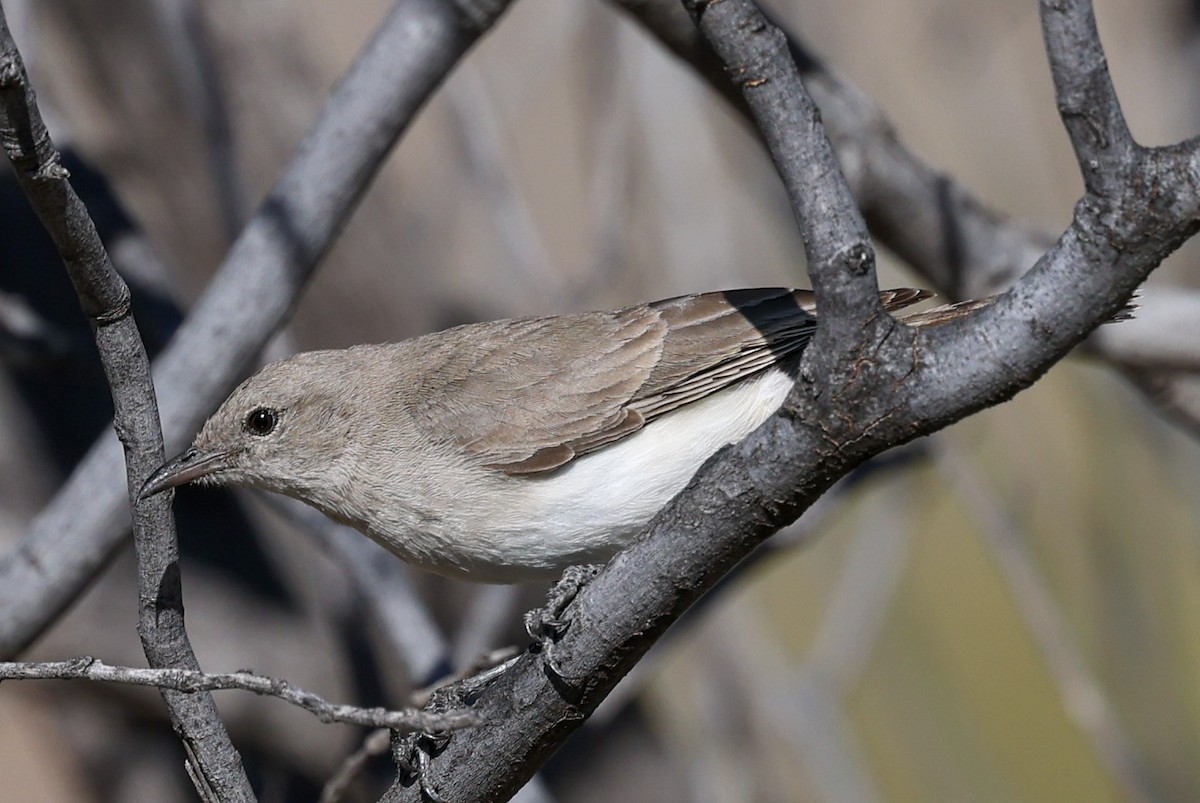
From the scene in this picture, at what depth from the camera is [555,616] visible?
2738 millimetres

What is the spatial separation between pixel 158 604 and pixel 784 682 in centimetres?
416

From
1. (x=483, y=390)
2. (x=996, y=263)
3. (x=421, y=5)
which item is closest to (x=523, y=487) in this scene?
(x=483, y=390)

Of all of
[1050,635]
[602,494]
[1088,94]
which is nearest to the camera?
[1088,94]

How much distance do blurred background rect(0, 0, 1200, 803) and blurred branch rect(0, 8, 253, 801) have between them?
7.67 ft

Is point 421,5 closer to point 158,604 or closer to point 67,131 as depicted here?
point 67,131

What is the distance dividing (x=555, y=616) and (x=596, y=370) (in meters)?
1.25

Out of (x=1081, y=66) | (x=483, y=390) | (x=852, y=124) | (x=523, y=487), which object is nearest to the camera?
(x=1081, y=66)

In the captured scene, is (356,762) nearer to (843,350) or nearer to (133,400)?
(133,400)

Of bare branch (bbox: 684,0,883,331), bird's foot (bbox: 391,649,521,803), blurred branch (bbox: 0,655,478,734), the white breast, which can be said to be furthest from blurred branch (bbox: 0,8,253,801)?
bare branch (bbox: 684,0,883,331)

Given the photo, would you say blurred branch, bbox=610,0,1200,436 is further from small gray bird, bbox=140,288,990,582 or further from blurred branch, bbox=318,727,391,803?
blurred branch, bbox=318,727,391,803

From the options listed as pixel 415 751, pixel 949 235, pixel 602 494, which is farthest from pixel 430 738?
pixel 949 235

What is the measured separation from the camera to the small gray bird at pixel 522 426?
3.48 m

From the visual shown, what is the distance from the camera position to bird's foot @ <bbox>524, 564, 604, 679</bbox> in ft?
8.41

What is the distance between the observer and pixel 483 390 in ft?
12.8
